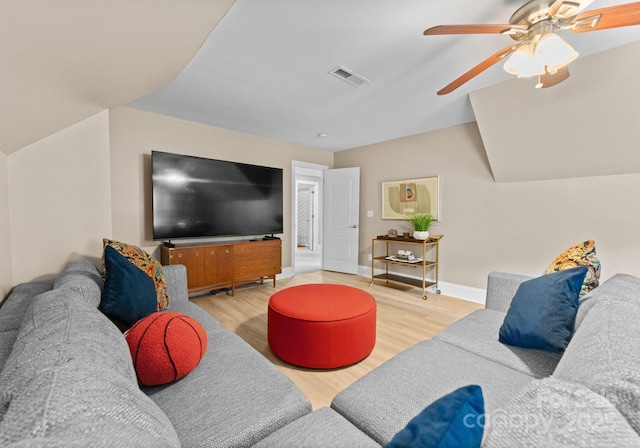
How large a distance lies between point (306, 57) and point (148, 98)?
1910 mm

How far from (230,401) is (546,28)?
241 cm

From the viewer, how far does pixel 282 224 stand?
14.9 ft

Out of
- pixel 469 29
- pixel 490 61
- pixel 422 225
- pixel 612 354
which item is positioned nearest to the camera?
pixel 612 354

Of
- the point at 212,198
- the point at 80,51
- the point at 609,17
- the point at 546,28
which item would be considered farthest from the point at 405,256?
the point at 80,51

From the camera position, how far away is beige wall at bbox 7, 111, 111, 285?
2066 millimetres

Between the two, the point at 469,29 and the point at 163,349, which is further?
the point at 469,29

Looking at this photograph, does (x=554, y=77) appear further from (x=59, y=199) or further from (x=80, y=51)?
(x=59, y=199)

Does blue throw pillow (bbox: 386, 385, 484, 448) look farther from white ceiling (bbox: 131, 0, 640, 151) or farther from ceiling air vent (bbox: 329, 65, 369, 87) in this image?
ceiling air vent (bbox: 329, 65, 369, 87)

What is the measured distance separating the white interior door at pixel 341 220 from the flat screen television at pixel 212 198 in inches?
51.3

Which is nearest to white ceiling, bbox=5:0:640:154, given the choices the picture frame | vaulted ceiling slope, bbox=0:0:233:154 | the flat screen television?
vaulted ceiling slope, bbox=0:0:233:154

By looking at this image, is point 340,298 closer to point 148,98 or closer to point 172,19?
point 172,19

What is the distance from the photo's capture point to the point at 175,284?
224 cm

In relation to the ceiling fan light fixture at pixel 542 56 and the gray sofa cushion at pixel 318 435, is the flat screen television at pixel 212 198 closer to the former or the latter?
the gray sofa cushion at pixel 318 435

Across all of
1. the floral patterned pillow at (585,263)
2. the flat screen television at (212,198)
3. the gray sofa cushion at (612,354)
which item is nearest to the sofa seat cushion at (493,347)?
the gray sofa cushion at (612,354)
